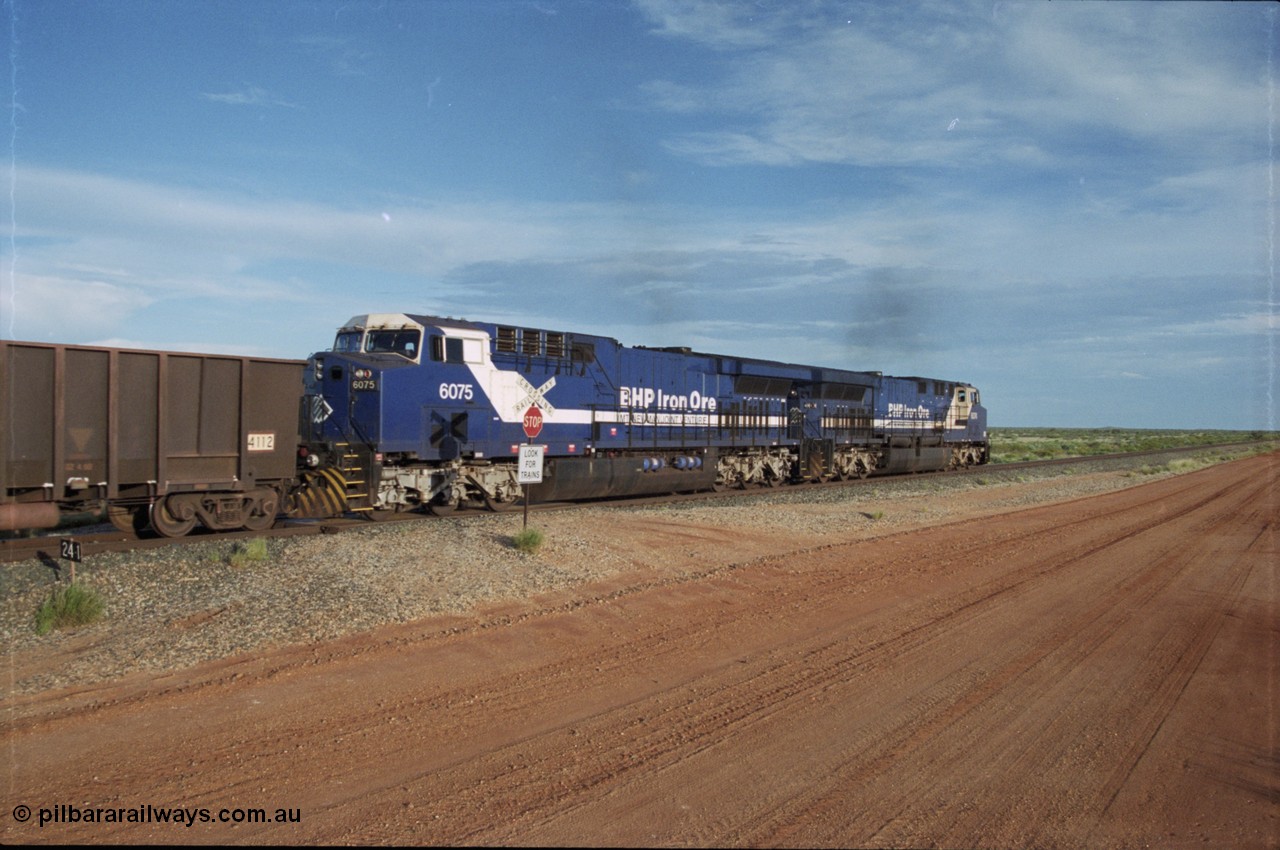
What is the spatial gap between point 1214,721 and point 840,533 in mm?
10408

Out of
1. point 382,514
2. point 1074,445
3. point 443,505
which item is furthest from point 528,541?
point 1074,445

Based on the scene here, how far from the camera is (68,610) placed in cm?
902

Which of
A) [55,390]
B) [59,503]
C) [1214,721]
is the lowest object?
[1214,721]

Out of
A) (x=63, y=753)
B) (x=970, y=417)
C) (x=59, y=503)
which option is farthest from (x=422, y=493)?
(x=970, y=417)

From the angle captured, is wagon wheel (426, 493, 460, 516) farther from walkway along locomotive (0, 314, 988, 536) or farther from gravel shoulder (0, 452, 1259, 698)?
gravel shoulder (0, 452, 1259, 698)

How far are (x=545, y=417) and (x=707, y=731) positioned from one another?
13562 millimetres

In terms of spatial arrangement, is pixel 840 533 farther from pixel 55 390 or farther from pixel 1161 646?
pixel 55 390

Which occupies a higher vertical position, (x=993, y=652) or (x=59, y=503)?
(x=59, y=503)

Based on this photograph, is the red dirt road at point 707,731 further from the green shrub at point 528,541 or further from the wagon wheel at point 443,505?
the wagon wheel at point 443,505

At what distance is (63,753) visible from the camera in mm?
6082

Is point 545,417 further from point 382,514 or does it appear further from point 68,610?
point 68,610

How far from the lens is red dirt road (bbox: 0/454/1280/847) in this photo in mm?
5320
